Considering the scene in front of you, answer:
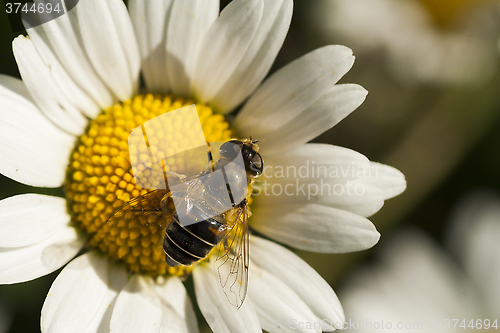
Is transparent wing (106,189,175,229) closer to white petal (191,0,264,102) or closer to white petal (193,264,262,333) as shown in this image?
white petal (193,264,262,333)

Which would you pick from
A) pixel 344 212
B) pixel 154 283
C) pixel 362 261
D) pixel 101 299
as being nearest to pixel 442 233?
pixel 362 261

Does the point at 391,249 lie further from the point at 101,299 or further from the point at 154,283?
the point at 101,299

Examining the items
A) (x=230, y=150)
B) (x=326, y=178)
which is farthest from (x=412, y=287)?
(x=230, y=150)

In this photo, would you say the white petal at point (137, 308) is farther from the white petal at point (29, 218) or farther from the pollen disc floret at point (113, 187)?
the white petal at point (29, 218)

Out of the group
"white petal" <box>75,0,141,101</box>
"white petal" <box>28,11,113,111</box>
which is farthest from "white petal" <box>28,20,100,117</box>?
"white petal" <box>75,0,141,101</box>

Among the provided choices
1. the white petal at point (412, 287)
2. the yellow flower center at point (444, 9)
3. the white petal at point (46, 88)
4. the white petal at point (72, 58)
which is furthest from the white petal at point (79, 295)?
the yellow flower center at point (444, 9)

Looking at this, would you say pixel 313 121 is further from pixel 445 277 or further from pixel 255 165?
pixel 445 277
